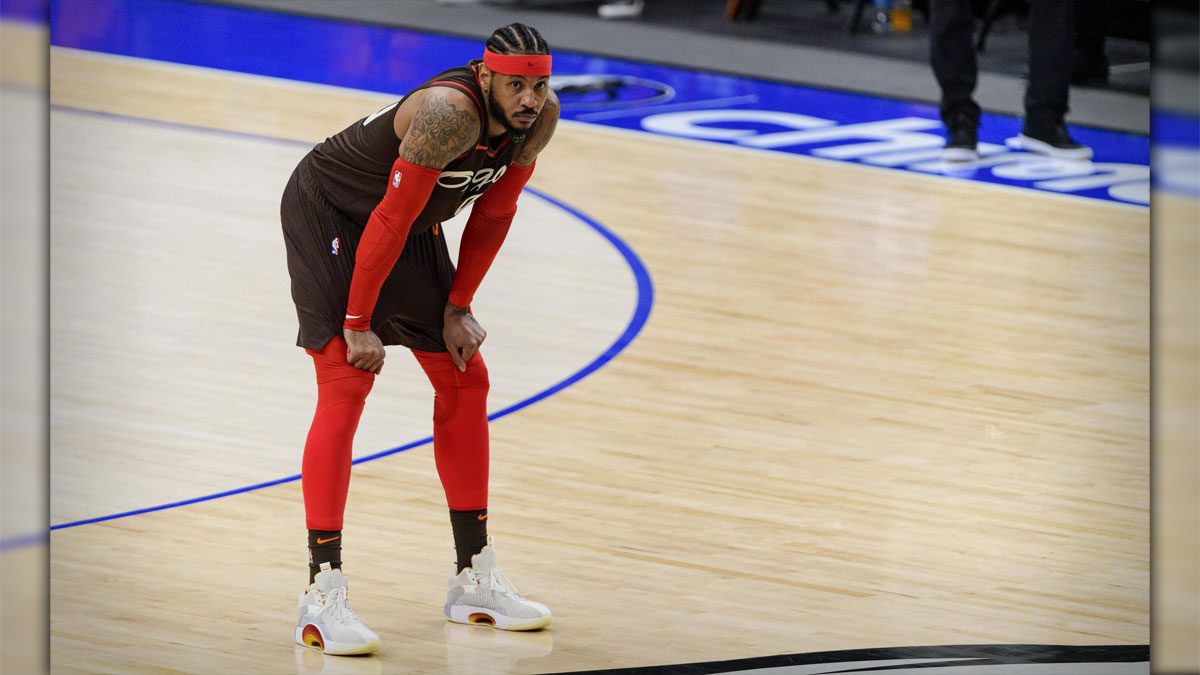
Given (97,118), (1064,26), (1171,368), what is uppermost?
(1171,368)

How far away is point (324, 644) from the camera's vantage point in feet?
10.5

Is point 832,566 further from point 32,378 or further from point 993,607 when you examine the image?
point 32,378

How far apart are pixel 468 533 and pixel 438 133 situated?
2.91ft

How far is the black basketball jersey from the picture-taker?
3125 mm

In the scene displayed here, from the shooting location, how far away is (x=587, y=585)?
3658 mm

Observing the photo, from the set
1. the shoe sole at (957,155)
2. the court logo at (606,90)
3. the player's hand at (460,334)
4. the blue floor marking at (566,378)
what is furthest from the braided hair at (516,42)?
the court logo at (606,90)

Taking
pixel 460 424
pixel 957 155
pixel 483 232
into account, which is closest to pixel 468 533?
pixel 460 424

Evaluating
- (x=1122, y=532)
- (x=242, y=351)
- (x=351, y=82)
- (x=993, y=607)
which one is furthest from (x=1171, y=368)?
(x=351, y=82)

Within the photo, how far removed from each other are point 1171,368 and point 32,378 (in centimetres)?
100

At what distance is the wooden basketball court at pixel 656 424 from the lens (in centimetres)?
350

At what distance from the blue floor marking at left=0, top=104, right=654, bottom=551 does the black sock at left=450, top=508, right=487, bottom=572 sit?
900 millimetres

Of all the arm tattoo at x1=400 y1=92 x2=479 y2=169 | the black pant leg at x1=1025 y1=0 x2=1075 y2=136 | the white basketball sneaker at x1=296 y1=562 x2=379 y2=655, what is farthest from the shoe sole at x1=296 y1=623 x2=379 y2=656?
the black pant leg at x1=1025 y1=0 x2=1075 y2=136

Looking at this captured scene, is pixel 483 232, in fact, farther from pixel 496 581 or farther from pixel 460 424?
pixel 496 581

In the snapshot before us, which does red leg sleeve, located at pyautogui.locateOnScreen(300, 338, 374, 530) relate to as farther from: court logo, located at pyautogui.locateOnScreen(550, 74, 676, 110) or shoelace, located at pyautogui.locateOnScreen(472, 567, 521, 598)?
court logo, located at pyautogui.locateOnScreen(550, 74, 676, 110)
